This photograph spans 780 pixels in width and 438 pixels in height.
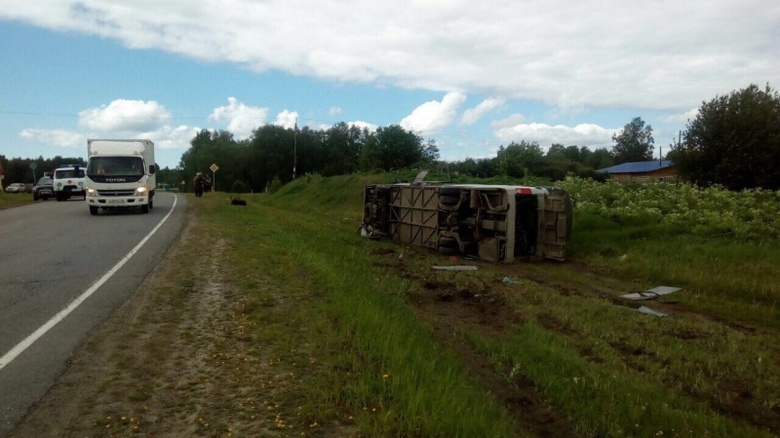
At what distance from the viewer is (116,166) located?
22.2m

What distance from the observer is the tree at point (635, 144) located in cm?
10600

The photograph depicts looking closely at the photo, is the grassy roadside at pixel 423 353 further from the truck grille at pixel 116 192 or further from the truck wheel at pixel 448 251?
the truck grille at pixel 116 192

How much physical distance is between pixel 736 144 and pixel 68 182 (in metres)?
37.7

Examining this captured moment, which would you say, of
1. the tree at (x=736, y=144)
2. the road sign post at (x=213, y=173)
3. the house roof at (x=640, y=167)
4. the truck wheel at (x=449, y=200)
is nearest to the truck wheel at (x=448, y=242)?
the truck wheel at (x=449, y=200)

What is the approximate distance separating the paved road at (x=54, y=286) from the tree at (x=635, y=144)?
102 meters

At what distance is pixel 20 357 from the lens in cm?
555

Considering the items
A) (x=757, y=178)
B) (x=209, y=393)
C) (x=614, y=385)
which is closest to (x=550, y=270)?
(x=614, y=385)

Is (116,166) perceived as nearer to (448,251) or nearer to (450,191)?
(450,191)

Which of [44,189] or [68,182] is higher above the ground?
[68,182]

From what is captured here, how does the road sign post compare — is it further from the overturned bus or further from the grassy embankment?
the grassy embankment

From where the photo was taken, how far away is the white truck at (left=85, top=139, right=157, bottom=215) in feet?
71.6

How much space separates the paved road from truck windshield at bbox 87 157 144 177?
152 inches

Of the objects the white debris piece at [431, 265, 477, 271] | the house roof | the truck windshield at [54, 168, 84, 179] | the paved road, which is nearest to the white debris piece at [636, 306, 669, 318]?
the white debris piece at [431, 265, 477, 271]

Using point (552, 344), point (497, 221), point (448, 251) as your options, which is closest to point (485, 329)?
point (552, 344)
